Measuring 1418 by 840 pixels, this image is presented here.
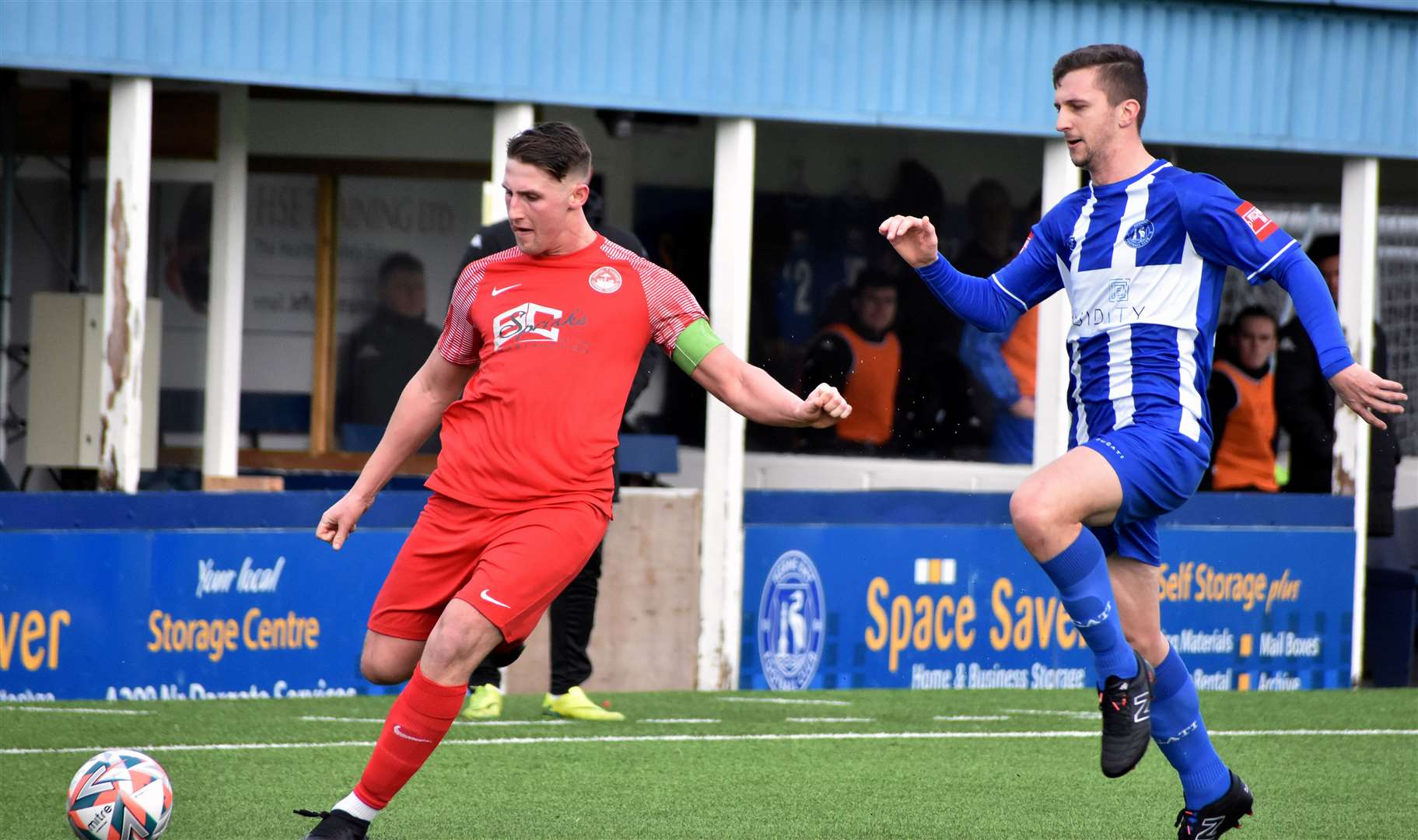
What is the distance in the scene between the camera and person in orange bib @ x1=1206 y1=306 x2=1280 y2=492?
464 inches

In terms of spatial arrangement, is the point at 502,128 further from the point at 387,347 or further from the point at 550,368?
the point at 550,368

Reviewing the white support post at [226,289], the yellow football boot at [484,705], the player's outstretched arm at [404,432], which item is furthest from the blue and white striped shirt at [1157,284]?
the white support post at [226,289]

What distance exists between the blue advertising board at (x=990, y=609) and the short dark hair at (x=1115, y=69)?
512 cm

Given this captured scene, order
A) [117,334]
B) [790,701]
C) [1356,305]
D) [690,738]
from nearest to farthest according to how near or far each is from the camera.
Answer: [690,738] → [117,334] → [790,701] → [1356,305]

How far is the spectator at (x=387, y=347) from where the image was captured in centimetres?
1303

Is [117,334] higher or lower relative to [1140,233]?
lower

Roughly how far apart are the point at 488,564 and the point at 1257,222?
2426mm

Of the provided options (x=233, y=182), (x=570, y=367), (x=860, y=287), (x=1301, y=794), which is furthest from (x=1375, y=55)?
(x=570, y=367)

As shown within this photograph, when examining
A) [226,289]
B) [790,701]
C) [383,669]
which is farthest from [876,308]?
[383,669]

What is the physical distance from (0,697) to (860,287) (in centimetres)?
685

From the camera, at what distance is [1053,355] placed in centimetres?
1132

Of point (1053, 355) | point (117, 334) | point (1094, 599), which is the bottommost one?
point (1094, 599)

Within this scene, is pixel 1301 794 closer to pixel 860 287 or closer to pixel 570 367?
pixel 570 367

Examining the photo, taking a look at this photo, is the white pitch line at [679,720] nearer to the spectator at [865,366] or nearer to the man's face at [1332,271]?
the spectator at [865,366]
